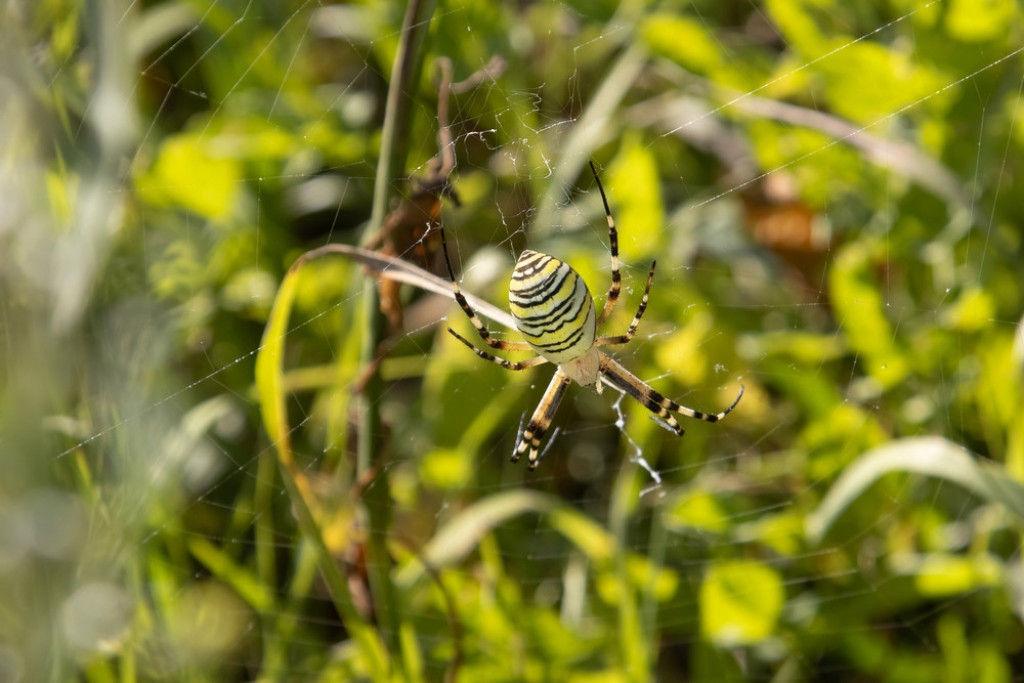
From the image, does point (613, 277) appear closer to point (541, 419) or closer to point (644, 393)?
point (644, 393)

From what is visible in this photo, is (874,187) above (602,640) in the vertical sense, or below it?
above

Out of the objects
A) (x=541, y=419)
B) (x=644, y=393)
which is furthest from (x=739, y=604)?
(x=541, y=419)

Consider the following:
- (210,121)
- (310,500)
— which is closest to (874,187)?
(310,500)

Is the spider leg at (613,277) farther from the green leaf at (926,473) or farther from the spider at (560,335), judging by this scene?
the green leaf at (926,473)

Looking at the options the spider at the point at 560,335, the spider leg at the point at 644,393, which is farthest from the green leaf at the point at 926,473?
the spider leg at the point at 644,393

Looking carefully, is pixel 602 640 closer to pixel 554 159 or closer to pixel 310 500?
pixel 310 500

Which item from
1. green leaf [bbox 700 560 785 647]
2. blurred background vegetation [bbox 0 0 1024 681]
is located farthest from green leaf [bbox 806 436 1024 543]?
green leaf [bbox 700 560 785 647]

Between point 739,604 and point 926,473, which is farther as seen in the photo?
point 739,604
